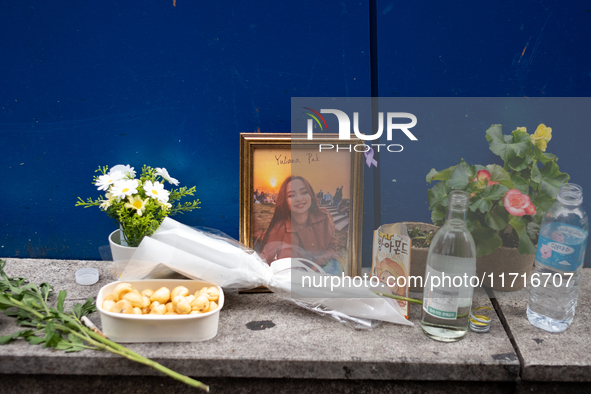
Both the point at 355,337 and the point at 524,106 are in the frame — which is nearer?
the point at 355,337

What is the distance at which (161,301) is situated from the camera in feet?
2.98

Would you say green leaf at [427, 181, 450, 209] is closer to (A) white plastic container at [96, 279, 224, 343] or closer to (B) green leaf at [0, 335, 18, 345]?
(A) white plastic container at [96, 279, 224, 343]

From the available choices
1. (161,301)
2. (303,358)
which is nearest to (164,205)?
(161,301)

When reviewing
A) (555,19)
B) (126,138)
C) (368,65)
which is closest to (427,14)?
(368,65)

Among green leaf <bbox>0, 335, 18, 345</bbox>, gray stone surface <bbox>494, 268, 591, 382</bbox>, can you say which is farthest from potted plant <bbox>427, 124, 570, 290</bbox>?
green leaf <bbox>0, 335, 18, 345</bbox>

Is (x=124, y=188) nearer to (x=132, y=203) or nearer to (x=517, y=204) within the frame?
(x=132, y=203)

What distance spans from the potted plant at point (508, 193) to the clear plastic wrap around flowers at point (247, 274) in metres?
0.28

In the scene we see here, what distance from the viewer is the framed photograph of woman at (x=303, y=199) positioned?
43.1 inches

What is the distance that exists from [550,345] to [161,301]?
32.6 inches

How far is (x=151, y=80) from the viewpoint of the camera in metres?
1.12

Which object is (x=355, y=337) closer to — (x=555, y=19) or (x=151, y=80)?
(x=151, y=80)

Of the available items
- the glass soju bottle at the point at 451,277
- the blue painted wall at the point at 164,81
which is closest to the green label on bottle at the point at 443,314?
the glass soju bottle at the point at 451,277

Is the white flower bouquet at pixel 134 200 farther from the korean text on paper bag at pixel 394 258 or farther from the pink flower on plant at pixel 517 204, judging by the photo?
the pink flower on plant at pixel 517 204

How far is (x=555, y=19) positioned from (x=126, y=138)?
117 cm
